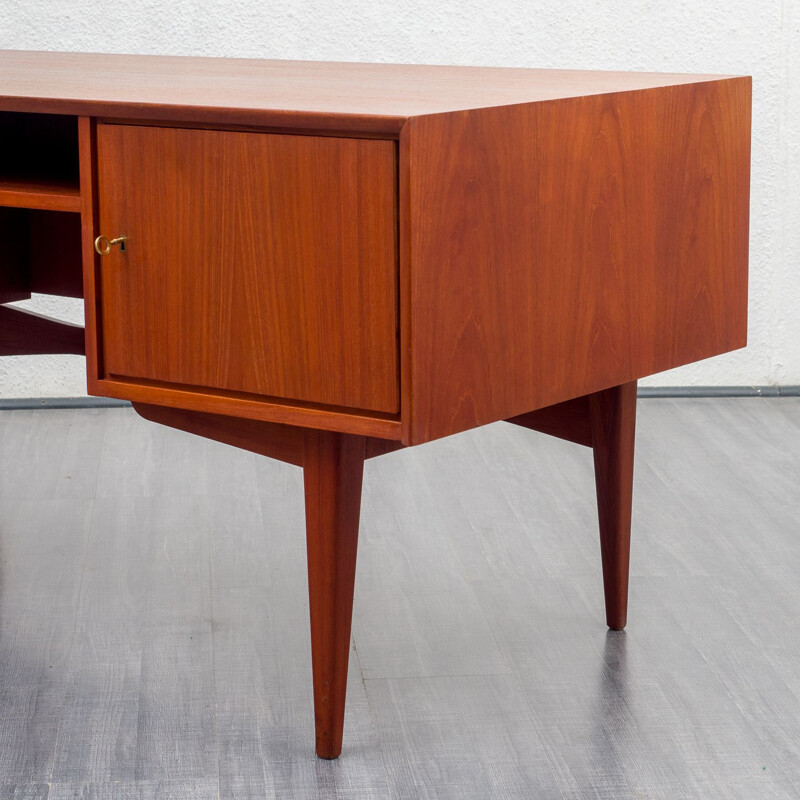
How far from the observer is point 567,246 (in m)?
1.28

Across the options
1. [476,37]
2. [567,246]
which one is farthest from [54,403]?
[567,246]

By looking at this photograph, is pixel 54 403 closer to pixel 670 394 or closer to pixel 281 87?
pixel 670 394

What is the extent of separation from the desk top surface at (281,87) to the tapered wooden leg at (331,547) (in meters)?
0.34

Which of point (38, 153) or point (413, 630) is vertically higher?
point (38, 153)

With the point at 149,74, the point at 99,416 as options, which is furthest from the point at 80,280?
the point at 99,416

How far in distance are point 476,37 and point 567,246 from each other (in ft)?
6.01

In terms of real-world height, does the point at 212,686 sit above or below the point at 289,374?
below

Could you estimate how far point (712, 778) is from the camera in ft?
4.48

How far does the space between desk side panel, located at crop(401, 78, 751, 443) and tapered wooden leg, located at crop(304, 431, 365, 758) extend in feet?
0.58

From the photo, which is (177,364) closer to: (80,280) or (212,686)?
(212,686)

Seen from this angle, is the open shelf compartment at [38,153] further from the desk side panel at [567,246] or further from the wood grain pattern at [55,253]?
the desk side panel at [567,246]

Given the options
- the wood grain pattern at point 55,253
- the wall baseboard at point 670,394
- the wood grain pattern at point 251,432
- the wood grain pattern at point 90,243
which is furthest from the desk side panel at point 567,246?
the wall baseboard at point 670,394

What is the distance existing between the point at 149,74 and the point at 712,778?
1068 mm

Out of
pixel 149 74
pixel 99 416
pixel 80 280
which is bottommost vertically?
pixel 99 416
